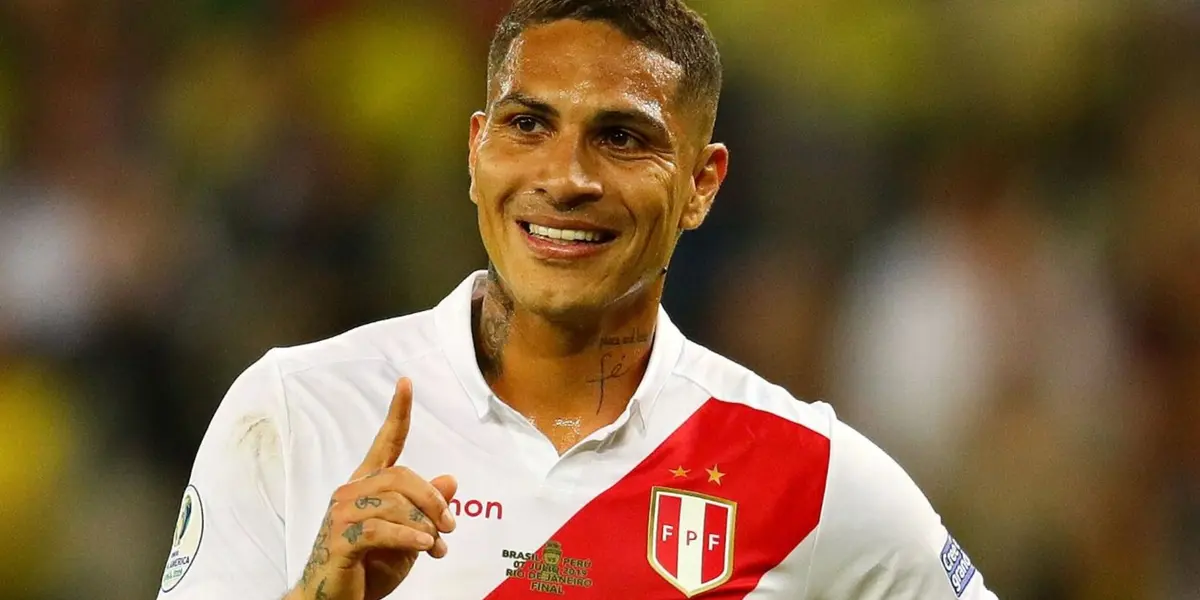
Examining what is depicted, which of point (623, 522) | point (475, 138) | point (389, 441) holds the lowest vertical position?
point (623, 522)

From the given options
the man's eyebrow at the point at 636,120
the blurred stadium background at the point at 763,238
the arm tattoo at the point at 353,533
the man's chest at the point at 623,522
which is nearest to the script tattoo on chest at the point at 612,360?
the man's chest at the point at 623,522

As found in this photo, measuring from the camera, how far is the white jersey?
6.51 feet

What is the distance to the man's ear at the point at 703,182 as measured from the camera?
7.50 feet

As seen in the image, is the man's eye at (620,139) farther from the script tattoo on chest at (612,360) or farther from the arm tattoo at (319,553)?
the arm tattoo at (319,553)

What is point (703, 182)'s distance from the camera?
2.33 m

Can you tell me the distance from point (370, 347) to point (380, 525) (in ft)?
1.84

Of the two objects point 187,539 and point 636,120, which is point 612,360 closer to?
point 636,120

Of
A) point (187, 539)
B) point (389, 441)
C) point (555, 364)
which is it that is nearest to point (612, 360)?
point (555, 364)

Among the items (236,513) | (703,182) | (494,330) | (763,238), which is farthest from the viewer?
(763,238)

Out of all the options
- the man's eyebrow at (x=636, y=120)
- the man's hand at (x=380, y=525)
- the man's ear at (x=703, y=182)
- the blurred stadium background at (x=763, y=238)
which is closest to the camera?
the man's hand at (x=380, y=525)

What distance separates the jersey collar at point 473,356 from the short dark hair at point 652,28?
35 centimetres

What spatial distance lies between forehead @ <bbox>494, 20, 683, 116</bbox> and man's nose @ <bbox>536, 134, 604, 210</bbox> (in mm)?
66

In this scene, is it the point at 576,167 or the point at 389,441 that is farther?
the point at 576,167

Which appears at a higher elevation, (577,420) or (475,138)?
(475,138)
